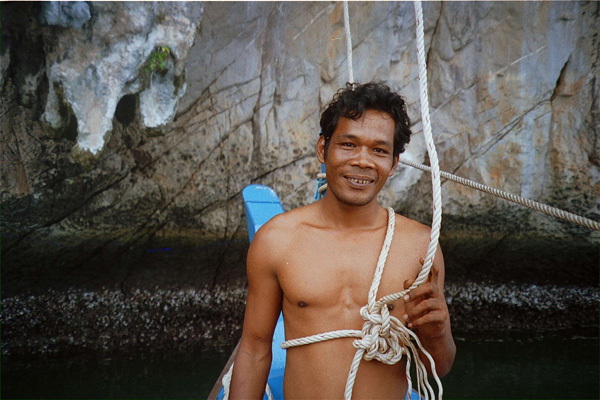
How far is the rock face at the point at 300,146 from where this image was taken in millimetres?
3832

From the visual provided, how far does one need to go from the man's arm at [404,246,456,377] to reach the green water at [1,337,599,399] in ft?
7.90

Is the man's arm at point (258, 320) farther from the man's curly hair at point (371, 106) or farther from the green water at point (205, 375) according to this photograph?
the green water at point (205, 375)

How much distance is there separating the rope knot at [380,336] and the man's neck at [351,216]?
0.25 m

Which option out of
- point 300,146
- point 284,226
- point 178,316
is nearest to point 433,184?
point 284,226

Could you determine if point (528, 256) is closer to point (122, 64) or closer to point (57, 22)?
point (122, 64)

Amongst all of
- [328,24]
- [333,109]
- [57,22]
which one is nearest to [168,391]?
[57,22]

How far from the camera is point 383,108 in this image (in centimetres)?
134

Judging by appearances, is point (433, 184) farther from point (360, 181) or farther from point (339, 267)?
point (339, 267)

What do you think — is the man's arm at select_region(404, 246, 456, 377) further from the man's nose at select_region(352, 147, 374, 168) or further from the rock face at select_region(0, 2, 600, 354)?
the rock face at select_region(0, 2, 600, 354)

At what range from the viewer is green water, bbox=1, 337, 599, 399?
11.0 feet

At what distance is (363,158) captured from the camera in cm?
130

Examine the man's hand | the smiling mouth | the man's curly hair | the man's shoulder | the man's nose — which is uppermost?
the man's curly hair

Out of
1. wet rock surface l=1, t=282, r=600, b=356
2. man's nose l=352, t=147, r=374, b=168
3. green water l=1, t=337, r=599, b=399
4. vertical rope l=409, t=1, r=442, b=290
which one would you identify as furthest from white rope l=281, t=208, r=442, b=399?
wet rock surface l=1, t=282, r=600, b=356

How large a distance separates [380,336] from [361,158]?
0.47 m
